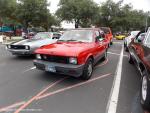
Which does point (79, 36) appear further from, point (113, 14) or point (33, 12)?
point (113, 14)

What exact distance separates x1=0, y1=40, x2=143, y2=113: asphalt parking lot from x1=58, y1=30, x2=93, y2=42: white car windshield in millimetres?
1334

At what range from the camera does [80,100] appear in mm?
4812

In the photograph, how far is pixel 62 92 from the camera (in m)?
5.34

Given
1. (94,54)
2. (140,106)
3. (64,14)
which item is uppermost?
(64,14)

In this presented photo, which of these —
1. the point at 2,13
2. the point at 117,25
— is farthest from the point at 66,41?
the point at 117,25

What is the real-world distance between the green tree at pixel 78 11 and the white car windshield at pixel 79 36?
26676 mm

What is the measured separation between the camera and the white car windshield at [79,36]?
7395mm

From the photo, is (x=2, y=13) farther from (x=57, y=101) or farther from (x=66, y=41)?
(x=57, y=101)

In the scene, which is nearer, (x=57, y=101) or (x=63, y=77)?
(x=57, y=101)

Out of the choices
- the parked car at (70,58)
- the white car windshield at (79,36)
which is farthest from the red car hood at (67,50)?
the white car windshield at (79,36)

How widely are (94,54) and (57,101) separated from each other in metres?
2.84

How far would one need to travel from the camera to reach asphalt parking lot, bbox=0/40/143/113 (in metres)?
4.39

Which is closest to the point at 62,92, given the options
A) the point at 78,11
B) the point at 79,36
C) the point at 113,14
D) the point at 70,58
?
the point at 70,58

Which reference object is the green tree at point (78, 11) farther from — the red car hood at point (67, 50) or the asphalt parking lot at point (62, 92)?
the red car hood at point (67, 50)
